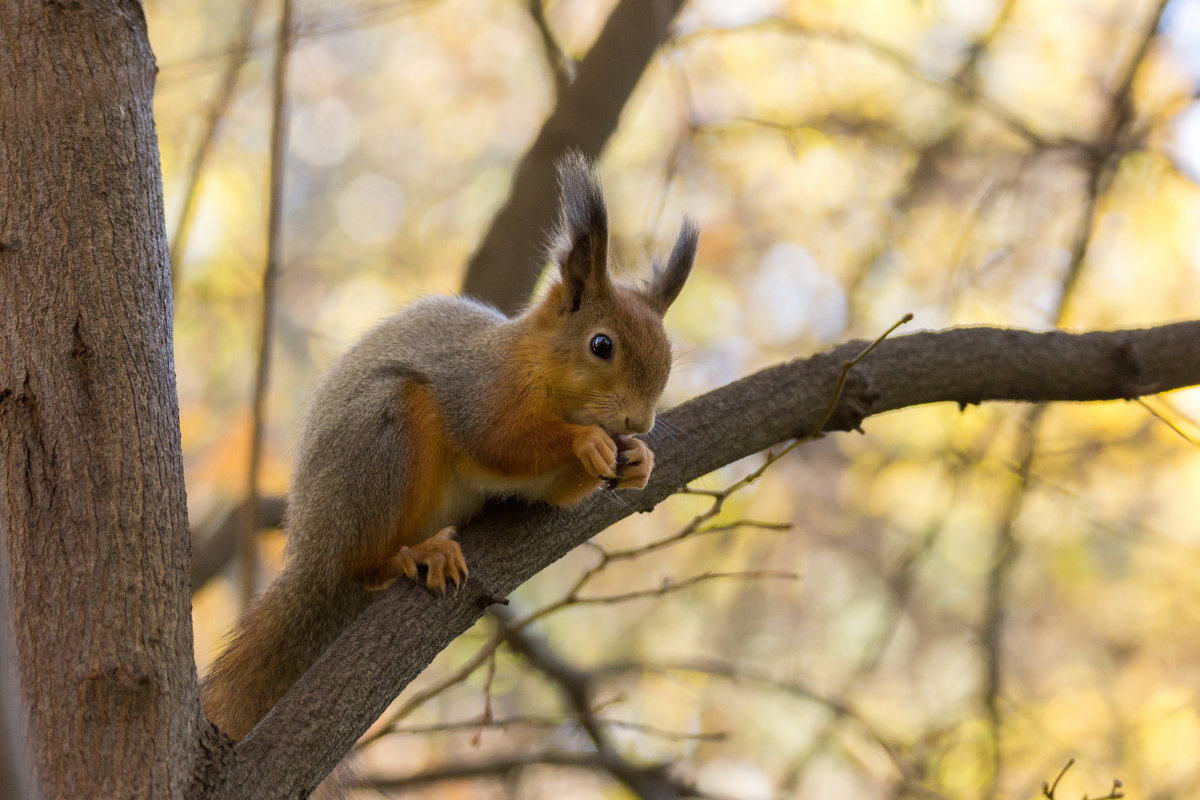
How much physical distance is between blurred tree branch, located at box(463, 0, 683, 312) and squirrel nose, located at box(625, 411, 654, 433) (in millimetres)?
1484

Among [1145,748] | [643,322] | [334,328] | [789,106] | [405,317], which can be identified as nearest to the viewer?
[643,322]

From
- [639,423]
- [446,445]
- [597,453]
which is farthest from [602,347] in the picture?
[446,445]

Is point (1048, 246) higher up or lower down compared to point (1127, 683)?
higher up

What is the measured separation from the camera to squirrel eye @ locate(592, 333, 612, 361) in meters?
3.06

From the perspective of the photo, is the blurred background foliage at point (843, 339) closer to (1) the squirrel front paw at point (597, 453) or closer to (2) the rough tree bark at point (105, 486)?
(1) the squirrel front paw at point (597, 453)

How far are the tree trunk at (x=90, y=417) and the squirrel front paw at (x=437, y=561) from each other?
677 mm

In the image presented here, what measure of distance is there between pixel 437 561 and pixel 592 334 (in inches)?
33.2

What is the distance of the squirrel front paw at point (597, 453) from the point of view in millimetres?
2713

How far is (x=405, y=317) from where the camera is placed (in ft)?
11.8

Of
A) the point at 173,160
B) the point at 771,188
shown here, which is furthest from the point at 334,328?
the point at 771,188

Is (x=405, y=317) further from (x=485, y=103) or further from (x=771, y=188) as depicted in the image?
(x=485, y=103)

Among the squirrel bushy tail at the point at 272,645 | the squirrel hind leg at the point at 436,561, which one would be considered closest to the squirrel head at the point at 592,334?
the squirrel hind leg at the point at 436,561

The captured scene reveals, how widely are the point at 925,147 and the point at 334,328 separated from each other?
514 cm

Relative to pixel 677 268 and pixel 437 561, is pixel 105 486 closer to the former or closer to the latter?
pixel 437 561
